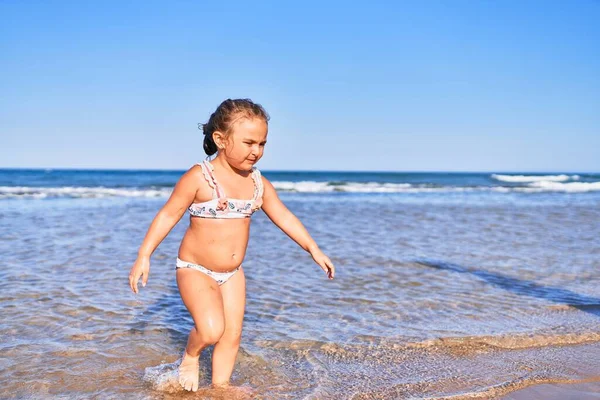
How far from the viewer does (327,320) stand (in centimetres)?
488

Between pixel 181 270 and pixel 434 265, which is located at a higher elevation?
pixel 181 270

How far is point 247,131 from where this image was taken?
3178mm

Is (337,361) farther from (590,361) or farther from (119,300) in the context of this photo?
(119,300)

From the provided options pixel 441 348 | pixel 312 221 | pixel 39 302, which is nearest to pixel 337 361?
pixel 441 348

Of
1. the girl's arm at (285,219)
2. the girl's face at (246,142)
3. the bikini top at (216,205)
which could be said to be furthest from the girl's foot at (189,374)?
the girl's face at (246,142)

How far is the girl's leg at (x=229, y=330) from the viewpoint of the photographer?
11.0 ft

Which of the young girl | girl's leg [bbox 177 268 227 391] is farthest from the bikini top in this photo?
girl's leg [bbox 177 268 227 391]

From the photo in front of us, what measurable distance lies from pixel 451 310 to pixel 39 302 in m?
3.75

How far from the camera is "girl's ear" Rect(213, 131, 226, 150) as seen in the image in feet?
10.7

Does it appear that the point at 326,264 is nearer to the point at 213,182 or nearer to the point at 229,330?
the point at 229,330

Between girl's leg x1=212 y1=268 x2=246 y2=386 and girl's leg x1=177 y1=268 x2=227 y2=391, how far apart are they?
0.12 m

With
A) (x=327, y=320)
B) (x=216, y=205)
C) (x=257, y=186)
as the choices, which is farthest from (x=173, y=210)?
(x=327, y=320)

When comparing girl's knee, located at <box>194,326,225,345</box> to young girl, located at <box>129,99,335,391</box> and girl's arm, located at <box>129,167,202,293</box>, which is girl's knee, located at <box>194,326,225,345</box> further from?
girl's arm, located at <box>129,167,202,293</box>

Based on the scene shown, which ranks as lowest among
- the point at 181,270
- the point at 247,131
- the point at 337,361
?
the point at 337,361
